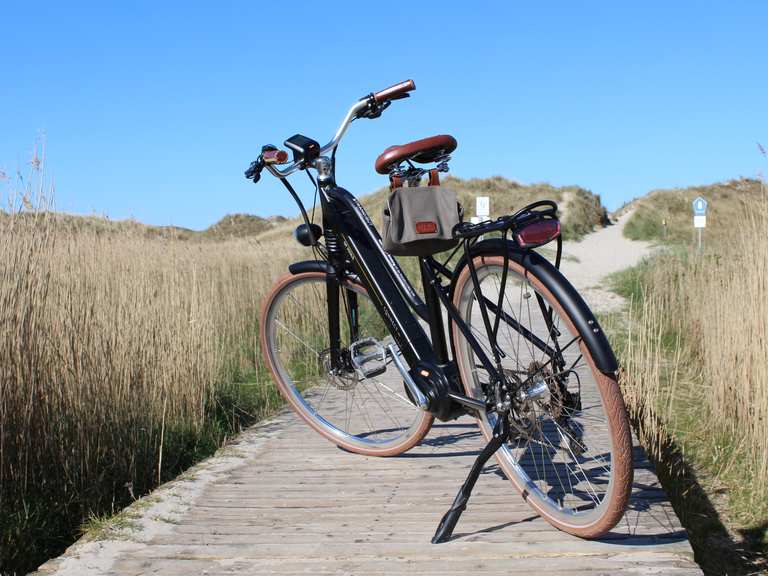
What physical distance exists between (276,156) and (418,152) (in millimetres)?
883

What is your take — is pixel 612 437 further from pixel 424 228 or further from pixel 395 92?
pixel 395 92

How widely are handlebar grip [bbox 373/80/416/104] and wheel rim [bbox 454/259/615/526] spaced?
85 centimetres

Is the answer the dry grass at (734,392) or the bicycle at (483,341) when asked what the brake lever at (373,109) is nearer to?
the bicycle at (483,341)

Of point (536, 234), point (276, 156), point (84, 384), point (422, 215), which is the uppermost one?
point (276, 156)

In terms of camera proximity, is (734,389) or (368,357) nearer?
(368,357)

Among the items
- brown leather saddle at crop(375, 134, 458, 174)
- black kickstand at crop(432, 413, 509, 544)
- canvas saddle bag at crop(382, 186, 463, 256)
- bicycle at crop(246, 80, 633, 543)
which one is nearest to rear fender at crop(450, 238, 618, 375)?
bicycle at crop(246, 80, 633, 543)

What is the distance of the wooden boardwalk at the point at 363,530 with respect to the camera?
8.74 feet

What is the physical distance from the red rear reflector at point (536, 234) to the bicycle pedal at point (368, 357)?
124cm

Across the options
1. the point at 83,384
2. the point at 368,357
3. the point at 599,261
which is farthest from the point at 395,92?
the point at 599,261

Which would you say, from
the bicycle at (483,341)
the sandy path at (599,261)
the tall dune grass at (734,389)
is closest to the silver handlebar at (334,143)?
the bicycle at (483,341)

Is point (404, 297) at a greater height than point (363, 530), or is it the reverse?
point (404, 297)

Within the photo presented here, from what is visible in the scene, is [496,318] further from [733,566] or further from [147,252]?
[147,252]

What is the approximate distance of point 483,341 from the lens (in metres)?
3.05

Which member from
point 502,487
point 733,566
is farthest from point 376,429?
point 733,566
